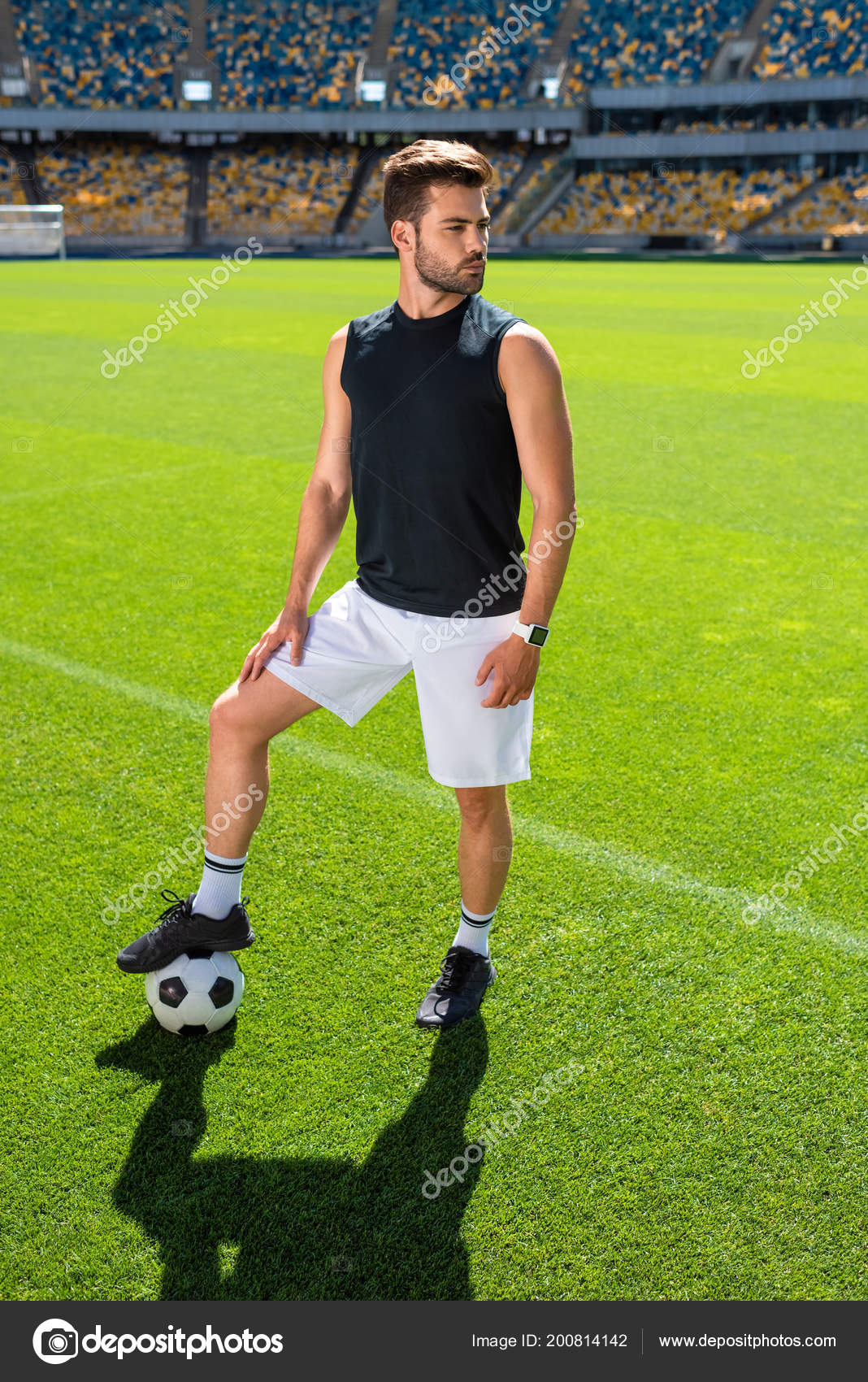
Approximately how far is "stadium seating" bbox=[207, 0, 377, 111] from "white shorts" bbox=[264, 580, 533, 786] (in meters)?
50.5

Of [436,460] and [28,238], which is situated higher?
[436,460]

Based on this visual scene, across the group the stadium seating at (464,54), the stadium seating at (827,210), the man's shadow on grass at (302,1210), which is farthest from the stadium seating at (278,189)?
the man's shadow on grass at (302,1210)

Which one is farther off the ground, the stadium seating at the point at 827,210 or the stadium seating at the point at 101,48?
the stadium seating at the point at 101,48

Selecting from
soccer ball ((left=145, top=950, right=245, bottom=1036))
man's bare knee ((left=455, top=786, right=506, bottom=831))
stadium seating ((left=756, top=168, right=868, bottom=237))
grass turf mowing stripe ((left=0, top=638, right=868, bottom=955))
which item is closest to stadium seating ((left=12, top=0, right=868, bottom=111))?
stadium seating ((left=756, top=168, right=868, bottom=237))

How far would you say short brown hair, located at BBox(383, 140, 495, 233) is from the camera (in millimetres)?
2369

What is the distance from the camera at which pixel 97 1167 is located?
2488mm

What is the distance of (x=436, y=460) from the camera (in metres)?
2.56

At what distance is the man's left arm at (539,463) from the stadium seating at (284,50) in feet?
166

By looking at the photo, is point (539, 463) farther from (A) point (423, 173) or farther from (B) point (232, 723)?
(B) point (232, 723)

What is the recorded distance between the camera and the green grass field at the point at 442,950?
2344 mm

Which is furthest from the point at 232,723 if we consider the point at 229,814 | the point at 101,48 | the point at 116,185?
the point at 101,48

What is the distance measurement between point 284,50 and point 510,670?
5262cm

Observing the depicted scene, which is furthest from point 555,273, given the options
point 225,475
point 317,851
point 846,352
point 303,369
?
point 317,851
